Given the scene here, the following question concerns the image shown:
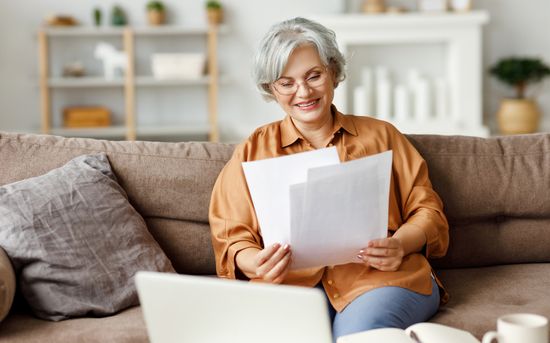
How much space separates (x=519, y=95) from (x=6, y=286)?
4.71 metres

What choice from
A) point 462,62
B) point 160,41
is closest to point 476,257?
point 462,62

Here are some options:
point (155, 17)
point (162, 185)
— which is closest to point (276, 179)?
point (162, 185)

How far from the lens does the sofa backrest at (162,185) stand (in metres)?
2.20

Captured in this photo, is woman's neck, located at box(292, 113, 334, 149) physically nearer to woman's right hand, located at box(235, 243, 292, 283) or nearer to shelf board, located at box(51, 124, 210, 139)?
woman's right hand, located at box(235, 243, 292, 283)

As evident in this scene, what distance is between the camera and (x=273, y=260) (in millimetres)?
1767

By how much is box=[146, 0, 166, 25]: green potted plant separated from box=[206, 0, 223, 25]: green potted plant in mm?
328

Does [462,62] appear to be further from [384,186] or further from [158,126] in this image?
[384,186]

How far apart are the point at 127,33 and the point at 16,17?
0.86m

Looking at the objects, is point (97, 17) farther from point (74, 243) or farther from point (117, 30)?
point (74, 243)

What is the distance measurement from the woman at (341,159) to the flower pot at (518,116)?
386 cm

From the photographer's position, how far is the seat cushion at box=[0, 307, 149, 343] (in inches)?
69.4

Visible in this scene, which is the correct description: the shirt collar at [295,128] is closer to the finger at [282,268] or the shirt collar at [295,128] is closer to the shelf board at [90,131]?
the finger at [282,268]

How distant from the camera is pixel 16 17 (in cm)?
571

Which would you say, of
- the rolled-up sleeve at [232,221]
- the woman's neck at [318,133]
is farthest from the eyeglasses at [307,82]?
the rolled-up sleeve at [232,221]
